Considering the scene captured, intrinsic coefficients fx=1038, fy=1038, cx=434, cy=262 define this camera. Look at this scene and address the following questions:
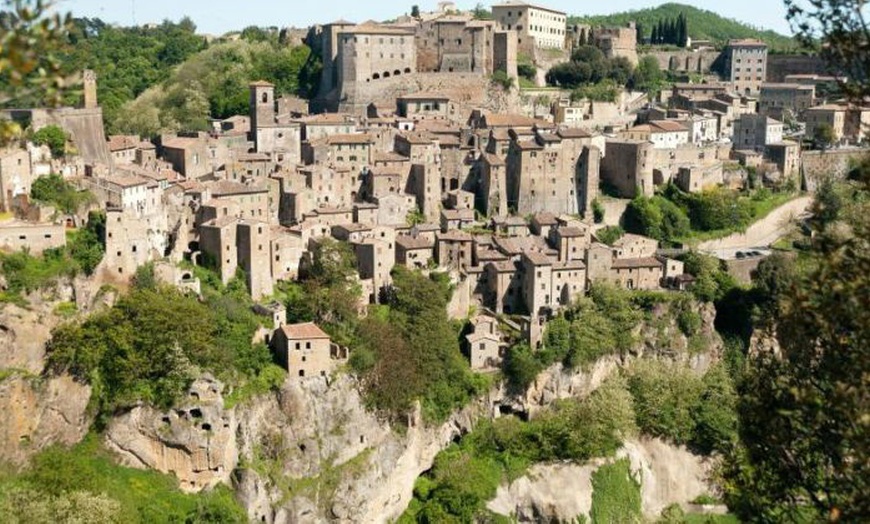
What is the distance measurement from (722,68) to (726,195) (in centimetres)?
2760

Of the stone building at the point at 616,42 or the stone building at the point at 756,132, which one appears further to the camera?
the stone building at the point at 616,42

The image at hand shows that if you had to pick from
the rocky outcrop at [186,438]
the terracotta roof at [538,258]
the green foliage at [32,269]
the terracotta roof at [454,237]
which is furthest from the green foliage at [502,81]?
the rocky outcrop at [186,438]

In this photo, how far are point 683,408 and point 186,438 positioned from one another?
1806cm

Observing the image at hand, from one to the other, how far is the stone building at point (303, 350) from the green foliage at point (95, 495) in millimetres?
4244

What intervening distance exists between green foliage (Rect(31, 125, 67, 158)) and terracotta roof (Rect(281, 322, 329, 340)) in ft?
33.6

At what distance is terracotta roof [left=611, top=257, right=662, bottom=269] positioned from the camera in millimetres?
40094

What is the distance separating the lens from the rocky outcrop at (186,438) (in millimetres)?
28266

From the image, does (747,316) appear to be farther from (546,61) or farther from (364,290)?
(546,61)

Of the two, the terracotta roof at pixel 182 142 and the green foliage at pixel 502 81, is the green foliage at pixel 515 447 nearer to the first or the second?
the terracotta roof at pixel 182 142

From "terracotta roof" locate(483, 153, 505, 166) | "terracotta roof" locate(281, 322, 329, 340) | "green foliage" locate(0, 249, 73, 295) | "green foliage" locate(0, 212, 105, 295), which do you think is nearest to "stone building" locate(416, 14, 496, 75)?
"terracotta roof" locate(483, 153, 505, 166)

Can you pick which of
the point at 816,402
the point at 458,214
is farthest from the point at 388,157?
the point at 816,402

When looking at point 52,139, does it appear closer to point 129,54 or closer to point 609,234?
point 609,234

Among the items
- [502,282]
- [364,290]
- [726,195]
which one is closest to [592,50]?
[726,195]

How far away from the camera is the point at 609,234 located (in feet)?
145
